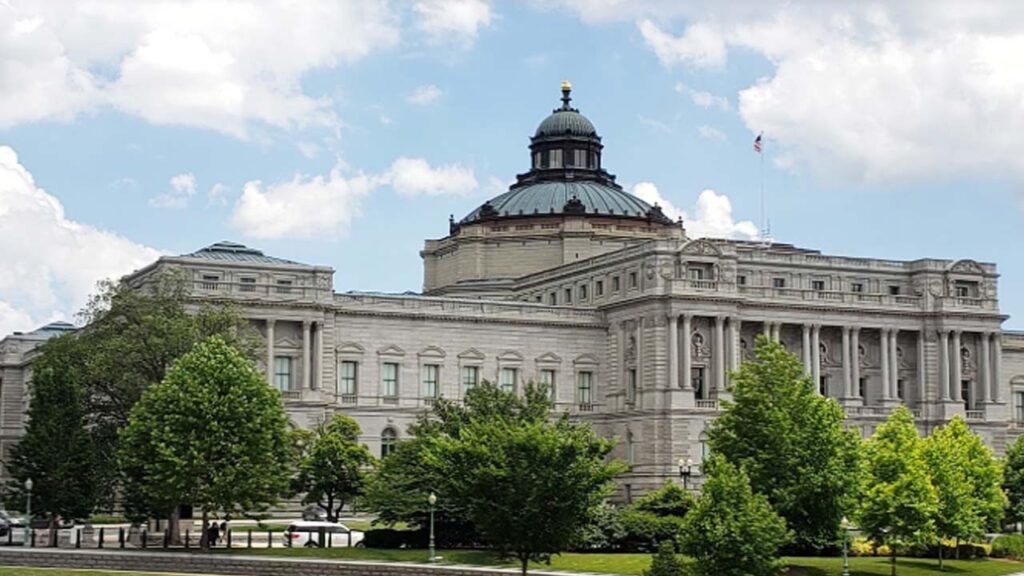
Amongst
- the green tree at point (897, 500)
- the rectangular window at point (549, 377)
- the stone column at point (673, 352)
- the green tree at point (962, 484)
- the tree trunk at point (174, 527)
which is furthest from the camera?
the rectangular window at point (549, 377)

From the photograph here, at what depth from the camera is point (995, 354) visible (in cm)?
13762

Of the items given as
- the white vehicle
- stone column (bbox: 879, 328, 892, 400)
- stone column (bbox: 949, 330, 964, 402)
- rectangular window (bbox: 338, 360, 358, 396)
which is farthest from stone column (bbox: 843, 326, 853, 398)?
the white vehicle

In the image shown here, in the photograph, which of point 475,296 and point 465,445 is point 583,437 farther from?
point 475,296

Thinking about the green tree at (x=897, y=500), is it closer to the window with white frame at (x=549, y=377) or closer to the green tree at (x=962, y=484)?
the green tree at (x=962, y=484)

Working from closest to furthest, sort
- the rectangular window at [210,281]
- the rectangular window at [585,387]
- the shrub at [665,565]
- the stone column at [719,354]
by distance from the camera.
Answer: the shrub at [665,565]
the rectangular window at [210,281]
the stone column at [719,354]
the rectangular window at [585,387]

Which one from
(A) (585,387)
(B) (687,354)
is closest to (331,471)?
(B) (687,354)

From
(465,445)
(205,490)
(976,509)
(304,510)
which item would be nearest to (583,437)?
(465,445)

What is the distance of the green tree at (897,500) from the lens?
290 feet

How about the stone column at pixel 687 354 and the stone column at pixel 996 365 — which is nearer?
the stone column at pixel 687 354

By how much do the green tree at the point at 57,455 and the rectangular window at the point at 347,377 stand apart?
33.0m

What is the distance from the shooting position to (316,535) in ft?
325

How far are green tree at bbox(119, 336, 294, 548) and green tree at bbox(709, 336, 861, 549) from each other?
2265 centimetres

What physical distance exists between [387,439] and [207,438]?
41.1 m

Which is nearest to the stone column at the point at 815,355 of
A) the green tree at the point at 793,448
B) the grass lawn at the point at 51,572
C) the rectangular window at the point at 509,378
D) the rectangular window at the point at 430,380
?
the rectangular window at the point at 509,378
